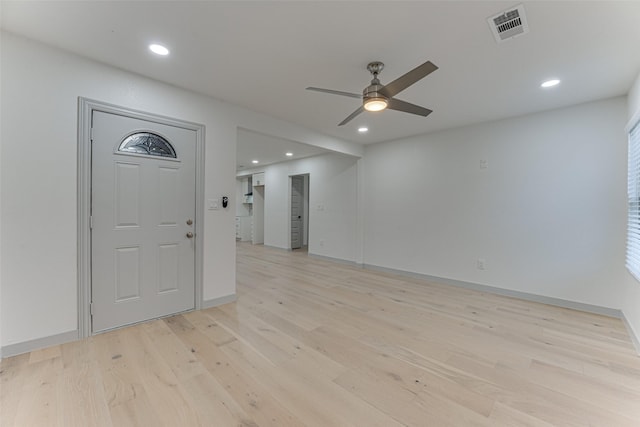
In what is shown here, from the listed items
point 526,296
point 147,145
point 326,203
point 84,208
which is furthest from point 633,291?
point 84,208

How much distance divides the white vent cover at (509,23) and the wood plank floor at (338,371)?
8.37 ft

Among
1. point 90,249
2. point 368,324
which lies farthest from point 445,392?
point 90,249

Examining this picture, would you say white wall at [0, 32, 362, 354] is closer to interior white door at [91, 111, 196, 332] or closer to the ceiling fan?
interior white door at [91, 111, 196, 332]

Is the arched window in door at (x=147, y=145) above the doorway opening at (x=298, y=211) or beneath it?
above

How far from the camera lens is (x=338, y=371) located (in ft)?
6.64

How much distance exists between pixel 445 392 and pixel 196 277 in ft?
8.90

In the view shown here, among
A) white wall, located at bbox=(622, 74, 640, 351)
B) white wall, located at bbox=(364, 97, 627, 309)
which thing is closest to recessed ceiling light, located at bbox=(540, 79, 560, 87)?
white wall, located at bbox=(622, 74, 640, 351)

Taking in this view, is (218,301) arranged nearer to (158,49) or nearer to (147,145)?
(147,145)

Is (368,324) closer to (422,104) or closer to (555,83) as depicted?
(422,104)

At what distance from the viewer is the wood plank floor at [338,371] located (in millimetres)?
1598

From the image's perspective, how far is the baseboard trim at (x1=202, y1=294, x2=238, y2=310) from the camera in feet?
10.6

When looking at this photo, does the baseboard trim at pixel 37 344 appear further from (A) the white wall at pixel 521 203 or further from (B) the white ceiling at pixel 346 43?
(A) the white wall at pixel 521 203

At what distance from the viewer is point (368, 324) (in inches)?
113

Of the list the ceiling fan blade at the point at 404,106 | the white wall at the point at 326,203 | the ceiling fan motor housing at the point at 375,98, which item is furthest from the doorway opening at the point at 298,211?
the ceiling fan motor housing at the point at 375,98
